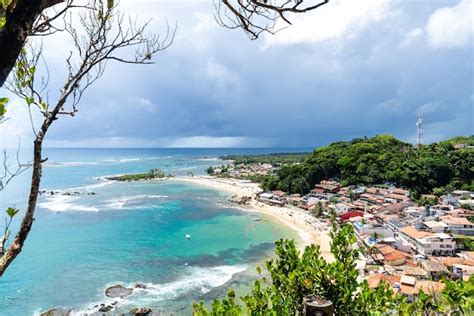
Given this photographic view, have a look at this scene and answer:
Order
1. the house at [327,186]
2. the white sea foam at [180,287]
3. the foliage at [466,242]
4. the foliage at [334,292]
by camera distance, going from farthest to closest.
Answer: the house at [327,186]
the foliage at [466,242]
the white sea foam at [180,287]
the foliage at [334,292]

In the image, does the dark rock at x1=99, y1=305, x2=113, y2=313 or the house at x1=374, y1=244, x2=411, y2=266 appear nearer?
the dark rock at x1=99, y1=305, x2=113, y2=313

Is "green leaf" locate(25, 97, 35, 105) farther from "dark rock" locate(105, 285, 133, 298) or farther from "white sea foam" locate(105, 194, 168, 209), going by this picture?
"white sea foam" locate(105, 194, 168, 209)

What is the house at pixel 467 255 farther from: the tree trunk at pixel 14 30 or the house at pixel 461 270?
the tree trunk at pixel 14 30

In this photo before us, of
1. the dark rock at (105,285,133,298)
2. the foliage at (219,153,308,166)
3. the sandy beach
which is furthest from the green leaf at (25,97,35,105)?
the foliage at (219,153,308,166)

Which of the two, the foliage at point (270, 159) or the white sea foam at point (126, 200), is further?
the foliage at point (270, 159)

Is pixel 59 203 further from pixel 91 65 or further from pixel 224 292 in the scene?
pixel 91 65

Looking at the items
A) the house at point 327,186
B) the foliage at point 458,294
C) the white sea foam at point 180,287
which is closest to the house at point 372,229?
the white sea foam at point 180,287
